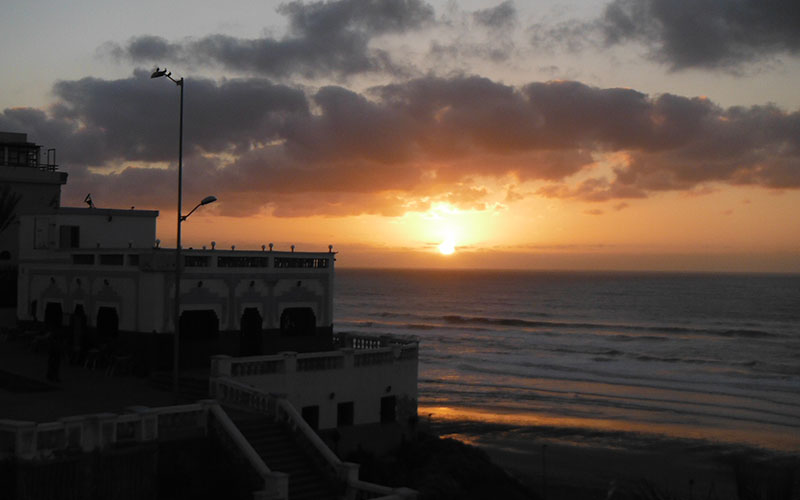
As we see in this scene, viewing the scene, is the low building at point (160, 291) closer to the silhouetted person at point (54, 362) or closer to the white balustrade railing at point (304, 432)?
the silhouetted person at point (54, 362)

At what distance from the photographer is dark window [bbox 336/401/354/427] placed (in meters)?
25.5

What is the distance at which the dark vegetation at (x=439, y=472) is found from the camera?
936 inches

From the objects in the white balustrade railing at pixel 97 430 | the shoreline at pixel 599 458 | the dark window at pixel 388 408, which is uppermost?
the white balustrade railing at pixel 97 430

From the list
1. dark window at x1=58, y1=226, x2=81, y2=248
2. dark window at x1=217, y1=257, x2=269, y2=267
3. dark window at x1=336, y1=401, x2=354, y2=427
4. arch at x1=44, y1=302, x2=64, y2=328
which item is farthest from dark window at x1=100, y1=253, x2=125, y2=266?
dark window at x1=336, y1=401, x2=354, y2=427

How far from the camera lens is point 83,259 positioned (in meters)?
29.5

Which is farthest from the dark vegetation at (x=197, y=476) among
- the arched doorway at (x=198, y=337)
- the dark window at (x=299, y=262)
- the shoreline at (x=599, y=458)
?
the shoreline at (x=599, y=458)

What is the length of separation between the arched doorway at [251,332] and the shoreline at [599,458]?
12180 millimetres

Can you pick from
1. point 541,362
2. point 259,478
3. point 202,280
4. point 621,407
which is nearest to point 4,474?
point 259,478

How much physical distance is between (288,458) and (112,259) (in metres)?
12.8

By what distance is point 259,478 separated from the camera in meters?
17.3

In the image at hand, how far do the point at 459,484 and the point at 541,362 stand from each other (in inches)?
1761

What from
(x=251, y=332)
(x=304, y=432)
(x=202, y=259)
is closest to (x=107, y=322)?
(x=202, y=259)

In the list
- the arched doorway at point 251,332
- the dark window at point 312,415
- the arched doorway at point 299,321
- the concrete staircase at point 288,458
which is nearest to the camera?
the concrete staircase at point 288,458

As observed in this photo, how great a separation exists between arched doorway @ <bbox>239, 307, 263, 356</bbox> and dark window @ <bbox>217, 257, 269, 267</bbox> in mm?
1689
